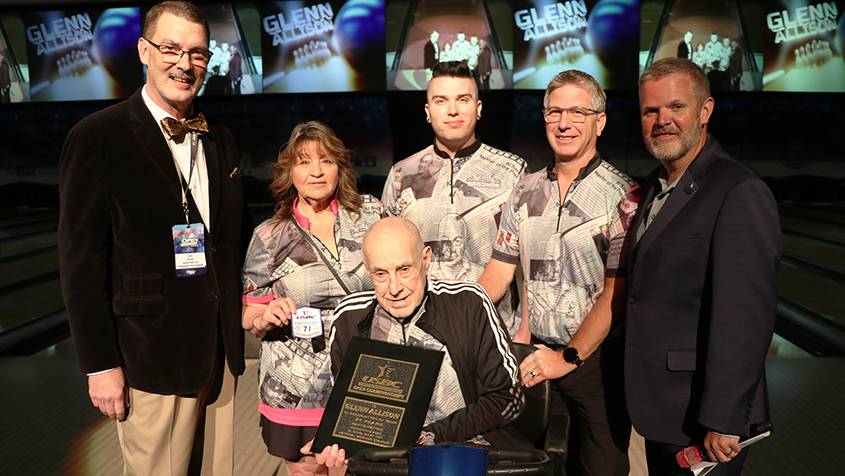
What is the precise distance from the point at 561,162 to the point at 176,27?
1175 mm

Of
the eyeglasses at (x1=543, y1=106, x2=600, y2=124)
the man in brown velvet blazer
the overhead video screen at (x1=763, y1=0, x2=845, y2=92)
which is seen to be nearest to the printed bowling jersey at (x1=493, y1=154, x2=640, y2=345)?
the eyeglasses at (x1=543, y1=106, x2=600, y2=124)

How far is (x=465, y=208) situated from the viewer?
2.01 metres

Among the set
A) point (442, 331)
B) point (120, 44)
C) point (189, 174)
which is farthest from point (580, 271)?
point (120, 44)

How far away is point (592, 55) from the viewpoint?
657 cm

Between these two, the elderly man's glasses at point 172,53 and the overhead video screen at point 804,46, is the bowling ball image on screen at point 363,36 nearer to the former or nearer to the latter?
the overhead video screen at point 804,46

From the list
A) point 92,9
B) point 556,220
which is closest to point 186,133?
point 556,220

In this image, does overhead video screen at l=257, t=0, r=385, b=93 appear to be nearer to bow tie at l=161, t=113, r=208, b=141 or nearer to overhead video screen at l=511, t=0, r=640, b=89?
overhead video screen at l=511, t=0, r=640, b=89

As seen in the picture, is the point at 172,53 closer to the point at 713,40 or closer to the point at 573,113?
the point at 573,113

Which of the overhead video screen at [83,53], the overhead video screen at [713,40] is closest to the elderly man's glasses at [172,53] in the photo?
the overhead video screen at [713,40]

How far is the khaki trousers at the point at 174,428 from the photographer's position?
5.14ft

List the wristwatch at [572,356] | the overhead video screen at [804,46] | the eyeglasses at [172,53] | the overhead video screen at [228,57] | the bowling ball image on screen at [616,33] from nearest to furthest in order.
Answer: the eyeglasses at [172,53] → the wristwatch at [572,356] → the bowling ball image on screen at [616,33] → the overhead video screen at [804,46] → the overhead video screen at [228,57]

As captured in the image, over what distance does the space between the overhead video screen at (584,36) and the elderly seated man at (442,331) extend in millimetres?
5754

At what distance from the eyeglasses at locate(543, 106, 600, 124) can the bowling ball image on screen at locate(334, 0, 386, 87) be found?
17.7 ft

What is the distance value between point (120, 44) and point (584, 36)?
5.84 meters
